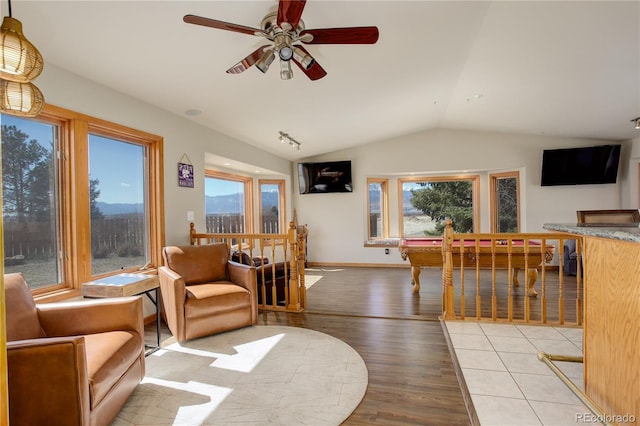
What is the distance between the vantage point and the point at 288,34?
203 centimetres

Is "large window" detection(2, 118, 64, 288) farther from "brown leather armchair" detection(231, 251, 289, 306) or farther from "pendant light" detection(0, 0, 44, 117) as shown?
"brown leather armchair" detection(231, 251, 289, 306)

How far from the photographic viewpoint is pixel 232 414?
6.34 ft

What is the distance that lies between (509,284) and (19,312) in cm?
387

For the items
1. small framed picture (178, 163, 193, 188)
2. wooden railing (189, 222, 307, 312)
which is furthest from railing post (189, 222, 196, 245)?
small framed picture (178, 163, 193, 188)

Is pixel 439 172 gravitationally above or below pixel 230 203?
above

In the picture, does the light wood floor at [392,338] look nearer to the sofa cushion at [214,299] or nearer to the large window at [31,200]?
the sofa cushion at [214,299]

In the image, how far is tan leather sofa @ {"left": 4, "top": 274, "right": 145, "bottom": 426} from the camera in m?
1.46

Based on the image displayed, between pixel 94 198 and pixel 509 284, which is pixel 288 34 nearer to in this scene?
pixel 94 198

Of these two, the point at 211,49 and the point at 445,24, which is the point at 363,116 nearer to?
the point at 445,24

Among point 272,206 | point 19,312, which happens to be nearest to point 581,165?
point 272,206

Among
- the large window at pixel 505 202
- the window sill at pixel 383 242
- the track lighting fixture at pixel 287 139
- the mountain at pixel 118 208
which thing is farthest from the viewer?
the window sill at pixel 383 242

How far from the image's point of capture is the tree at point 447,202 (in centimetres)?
680

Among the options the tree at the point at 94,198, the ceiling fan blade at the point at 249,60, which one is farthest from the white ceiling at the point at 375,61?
the tree at the point at 94,198

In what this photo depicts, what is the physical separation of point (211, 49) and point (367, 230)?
Answer: 17.0ft
